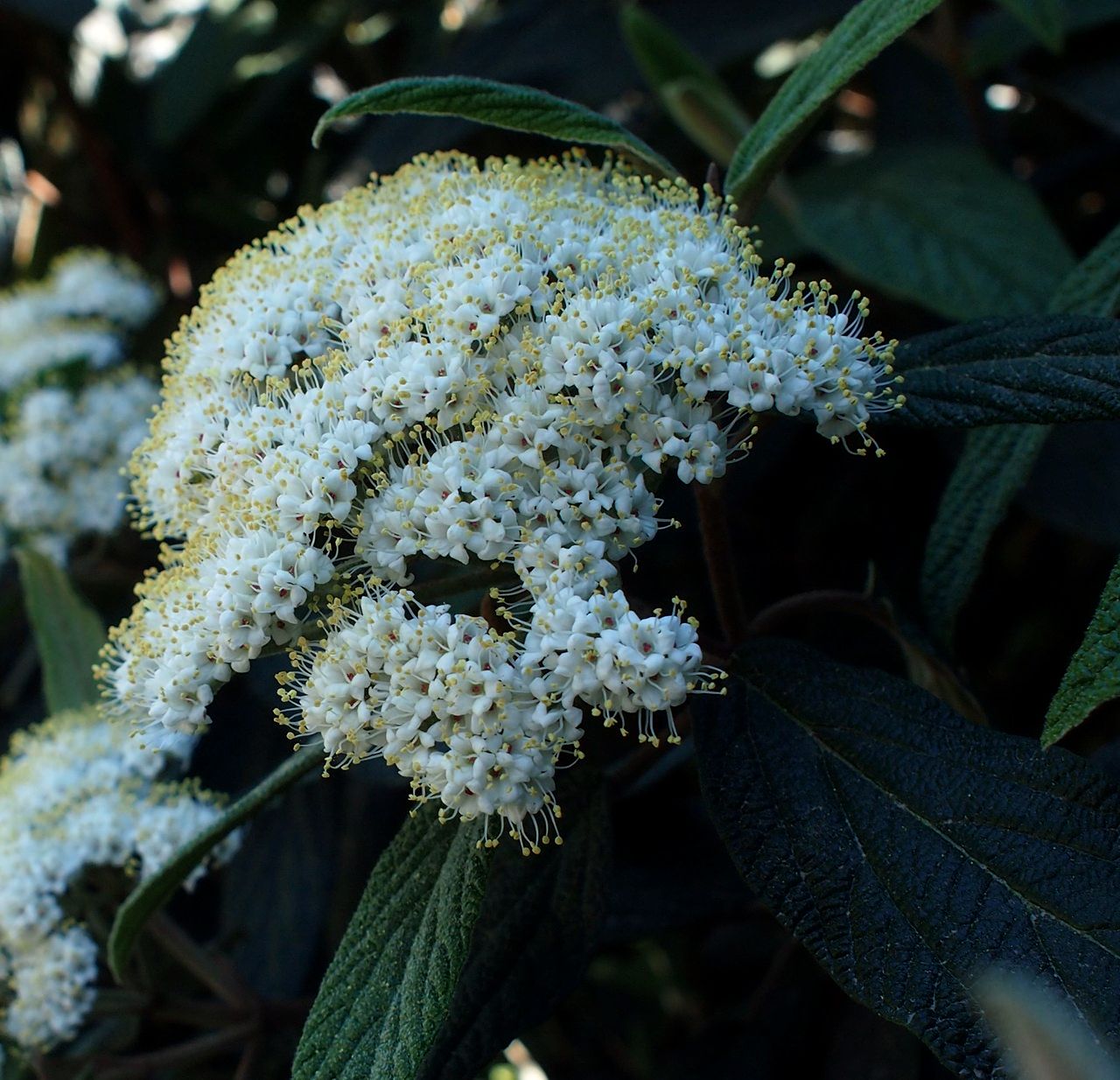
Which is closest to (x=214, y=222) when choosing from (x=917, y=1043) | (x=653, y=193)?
(x=653, y=193)

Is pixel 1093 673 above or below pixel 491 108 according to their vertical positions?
below

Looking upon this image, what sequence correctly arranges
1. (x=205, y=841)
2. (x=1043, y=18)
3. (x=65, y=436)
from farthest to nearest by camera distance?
(x=65, y=436), (x=1043, y=18), (x=205, y=841)

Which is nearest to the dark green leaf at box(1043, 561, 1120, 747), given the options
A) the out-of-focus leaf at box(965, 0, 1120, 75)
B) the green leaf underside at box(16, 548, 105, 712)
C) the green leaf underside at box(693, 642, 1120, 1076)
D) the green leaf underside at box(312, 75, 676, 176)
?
the green leaf underside at box(693, 642, 1120, 1076)

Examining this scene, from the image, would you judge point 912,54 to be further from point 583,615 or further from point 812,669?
point 583,615

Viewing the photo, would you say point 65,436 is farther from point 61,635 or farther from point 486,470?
point 486,470

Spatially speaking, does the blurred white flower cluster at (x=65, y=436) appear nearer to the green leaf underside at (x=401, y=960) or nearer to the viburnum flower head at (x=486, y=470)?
the viburnum flower head at (x=486, y=470)

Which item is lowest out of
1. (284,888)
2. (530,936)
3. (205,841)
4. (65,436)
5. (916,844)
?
(916,844)

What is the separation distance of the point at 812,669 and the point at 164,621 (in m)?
0.56

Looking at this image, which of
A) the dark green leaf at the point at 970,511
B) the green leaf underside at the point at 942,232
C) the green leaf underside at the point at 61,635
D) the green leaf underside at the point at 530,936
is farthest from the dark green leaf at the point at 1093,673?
the green leaf underside at the point at 61,635

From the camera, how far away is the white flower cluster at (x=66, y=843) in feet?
4.06

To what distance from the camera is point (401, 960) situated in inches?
37.1

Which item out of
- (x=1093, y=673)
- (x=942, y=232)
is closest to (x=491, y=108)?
(x=1093, y=673)

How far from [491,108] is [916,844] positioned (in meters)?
0.73

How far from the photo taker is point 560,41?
6.62ft
